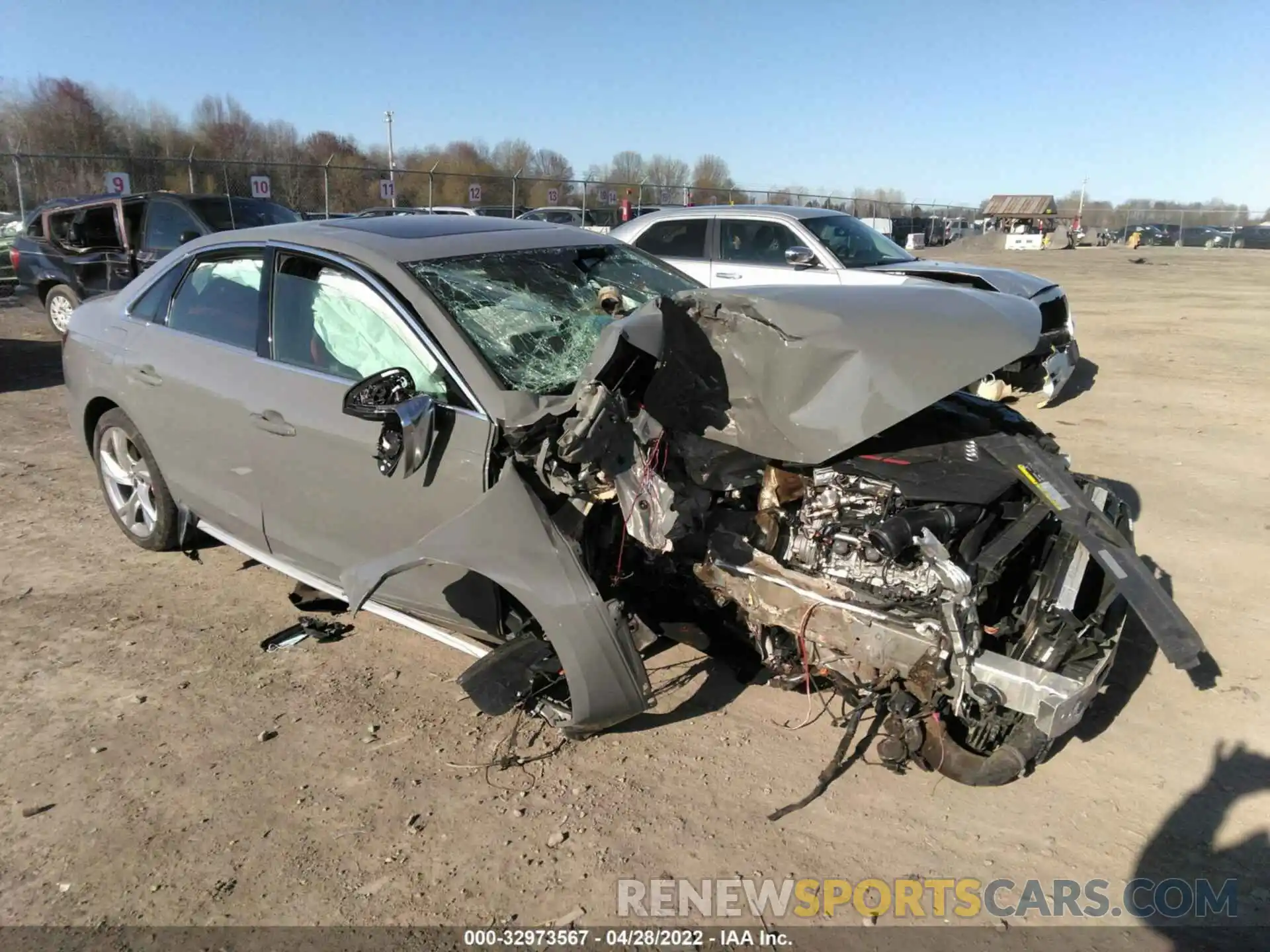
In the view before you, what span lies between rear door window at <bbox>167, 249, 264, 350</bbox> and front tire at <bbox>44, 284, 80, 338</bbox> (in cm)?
868

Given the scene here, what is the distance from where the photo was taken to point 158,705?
350 centimetres

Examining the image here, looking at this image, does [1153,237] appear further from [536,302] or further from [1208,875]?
[1208,875]

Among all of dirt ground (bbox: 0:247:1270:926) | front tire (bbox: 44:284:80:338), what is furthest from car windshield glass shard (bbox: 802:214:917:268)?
front tire (bbox: 44:284:80:338)

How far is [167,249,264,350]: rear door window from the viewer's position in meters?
3.96

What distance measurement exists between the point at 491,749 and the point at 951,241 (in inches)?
1782

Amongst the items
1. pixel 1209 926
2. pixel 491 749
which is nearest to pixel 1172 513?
pixel 1209 926

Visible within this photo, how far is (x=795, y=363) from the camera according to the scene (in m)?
3.01

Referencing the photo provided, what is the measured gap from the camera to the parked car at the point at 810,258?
8.01 meters

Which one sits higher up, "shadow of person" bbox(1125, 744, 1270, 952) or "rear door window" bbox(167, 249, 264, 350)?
"rear door window" bbox(167, 249, 264, 350)

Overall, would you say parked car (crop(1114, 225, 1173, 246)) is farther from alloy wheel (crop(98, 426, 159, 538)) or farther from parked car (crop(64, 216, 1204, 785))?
alloy wheel (crop(98, 426, 159, 538))

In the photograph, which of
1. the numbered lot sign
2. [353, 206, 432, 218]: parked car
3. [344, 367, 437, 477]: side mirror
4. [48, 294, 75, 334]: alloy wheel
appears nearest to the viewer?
[344, 367, 437, 477]: side mirror

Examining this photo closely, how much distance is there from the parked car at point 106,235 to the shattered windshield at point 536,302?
8.09 metres

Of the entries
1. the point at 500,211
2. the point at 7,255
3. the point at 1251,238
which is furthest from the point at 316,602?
the point at 1251,238

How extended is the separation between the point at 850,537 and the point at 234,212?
10463 millimetres
